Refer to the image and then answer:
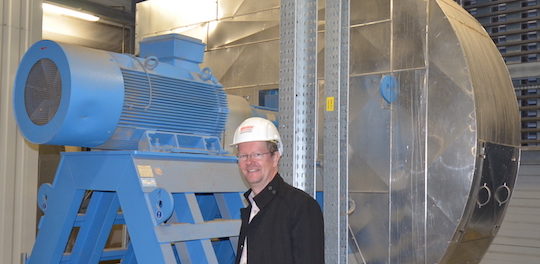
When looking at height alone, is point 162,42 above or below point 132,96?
above

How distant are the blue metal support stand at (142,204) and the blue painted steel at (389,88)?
129 cm

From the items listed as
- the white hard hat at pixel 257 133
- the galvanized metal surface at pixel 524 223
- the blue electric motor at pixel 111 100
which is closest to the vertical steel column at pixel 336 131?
the blue electric motor at pixel 111 100

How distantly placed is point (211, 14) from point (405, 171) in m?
2.64

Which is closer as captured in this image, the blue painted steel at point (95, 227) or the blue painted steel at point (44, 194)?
the blue painted steel at point (44, 194)

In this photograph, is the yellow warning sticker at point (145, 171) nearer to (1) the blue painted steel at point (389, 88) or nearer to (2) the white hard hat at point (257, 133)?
(2) the white hard hat at point (257, 133)

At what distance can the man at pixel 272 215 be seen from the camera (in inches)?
99.4

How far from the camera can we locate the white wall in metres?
5.86

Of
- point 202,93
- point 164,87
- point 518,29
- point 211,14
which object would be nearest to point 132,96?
point 164,87

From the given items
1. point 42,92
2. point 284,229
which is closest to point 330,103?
point 284,229

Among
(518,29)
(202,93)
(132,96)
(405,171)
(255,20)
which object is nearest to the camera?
(132,96)

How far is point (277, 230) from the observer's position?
257cm

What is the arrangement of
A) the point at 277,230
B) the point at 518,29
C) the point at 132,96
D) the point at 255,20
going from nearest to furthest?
the point at 277,230
the point at 132,96
the point at 255,20
the point at 518,29

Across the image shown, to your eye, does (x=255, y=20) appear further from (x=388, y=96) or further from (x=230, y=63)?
(x=388, y=96)

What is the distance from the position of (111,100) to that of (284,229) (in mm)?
1627
